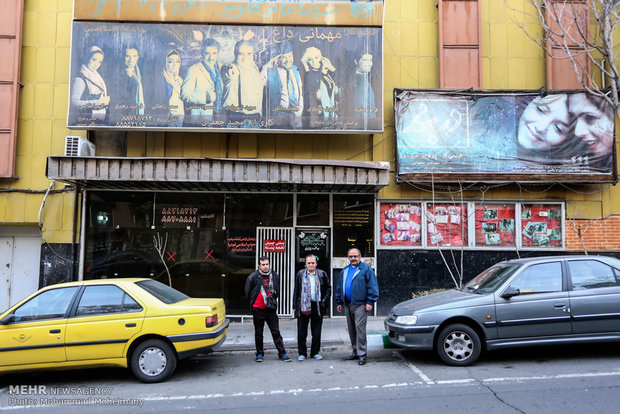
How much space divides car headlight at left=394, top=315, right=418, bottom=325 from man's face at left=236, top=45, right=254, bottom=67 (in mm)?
6916

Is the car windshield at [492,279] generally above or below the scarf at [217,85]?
below

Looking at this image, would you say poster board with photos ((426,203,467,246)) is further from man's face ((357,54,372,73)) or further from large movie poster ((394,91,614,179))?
man's face ((357,54,372,73))

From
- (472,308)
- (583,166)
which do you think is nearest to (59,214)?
(472,308)

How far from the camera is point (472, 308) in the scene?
6250mm

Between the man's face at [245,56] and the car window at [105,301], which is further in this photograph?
the man's face at [245,56]

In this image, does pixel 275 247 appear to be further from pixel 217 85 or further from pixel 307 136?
pixel 217 85

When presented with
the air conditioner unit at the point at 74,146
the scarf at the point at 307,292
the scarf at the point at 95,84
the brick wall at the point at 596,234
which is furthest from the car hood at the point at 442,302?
the scarf at the point at 95,84

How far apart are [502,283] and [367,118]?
16.9ft

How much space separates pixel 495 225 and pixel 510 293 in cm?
477

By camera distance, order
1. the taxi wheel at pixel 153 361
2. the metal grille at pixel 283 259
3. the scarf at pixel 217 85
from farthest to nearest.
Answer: the metal grille at pixel 283 259
the scarf at pixel 217 85
the taxi wheel at pixel 153 361

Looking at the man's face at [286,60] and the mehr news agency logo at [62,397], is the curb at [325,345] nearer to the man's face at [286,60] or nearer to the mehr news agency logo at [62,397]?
the mehr news agency logo at [62,397]

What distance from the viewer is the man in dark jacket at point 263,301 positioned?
6922mm

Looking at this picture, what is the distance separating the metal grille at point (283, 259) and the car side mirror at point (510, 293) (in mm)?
5332

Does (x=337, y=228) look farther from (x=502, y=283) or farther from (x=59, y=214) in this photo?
(x=59, y=214)
